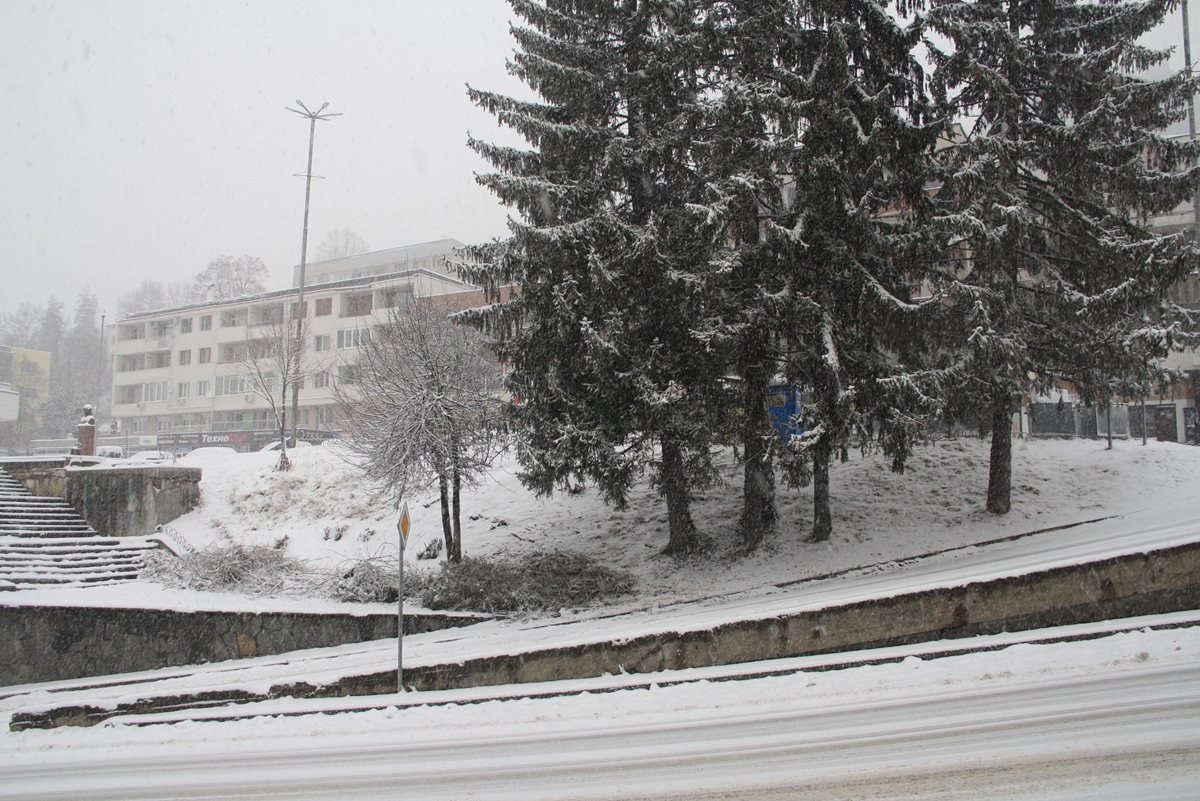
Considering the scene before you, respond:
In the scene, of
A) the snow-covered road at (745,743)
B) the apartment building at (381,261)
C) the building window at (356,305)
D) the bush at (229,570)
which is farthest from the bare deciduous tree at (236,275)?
the snow-covered road at (745,743)

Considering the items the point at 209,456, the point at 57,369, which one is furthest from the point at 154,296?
the point at 209,456

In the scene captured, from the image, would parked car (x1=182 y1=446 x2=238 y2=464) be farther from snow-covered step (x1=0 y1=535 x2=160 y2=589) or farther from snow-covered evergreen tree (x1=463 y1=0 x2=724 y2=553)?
snow-covered evergreen tree (x1=463 y1=0 x2=724 y2=553)

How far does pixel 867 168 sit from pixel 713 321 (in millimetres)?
3972

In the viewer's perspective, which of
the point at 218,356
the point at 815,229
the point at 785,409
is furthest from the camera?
the point at 218,356

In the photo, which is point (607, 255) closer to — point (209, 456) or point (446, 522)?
point (446, 522)

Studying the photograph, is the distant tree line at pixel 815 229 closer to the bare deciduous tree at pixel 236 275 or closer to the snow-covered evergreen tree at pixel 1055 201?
the snow-covered evergreen tree at pixel 1055 201

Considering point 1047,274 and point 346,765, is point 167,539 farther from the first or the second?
point 1047,274

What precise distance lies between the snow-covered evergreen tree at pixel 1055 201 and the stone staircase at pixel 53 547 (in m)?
18.9

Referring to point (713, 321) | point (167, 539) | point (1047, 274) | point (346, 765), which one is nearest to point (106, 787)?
point (346, 765)

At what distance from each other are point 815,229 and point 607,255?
3.98m

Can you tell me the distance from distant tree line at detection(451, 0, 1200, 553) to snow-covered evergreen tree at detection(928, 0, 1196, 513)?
0.06 m

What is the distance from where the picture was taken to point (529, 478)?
14.0 m

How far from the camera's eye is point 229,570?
1596cm

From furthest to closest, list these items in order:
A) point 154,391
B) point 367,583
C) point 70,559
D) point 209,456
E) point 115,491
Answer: point 154,391, point 209,456, point 115,491, point 70,559, point 367,583
